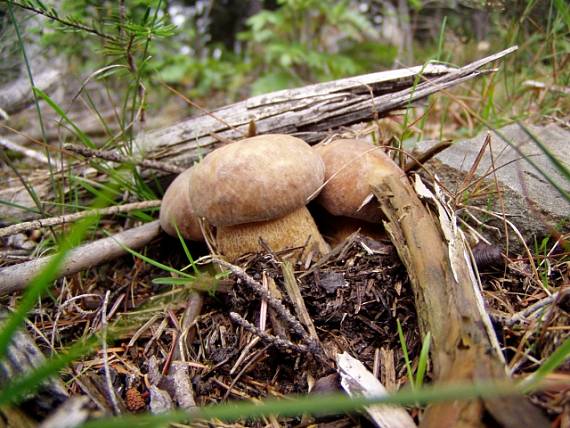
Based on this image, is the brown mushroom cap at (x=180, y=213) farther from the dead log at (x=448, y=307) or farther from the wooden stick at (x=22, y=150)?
the wooden stick at (x=22, y=150)

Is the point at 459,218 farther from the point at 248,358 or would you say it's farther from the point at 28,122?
the point at 28,122

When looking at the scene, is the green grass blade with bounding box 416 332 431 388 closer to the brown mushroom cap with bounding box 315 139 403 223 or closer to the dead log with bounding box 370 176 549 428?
Result: the dead log with bounding box 370 176 549 428

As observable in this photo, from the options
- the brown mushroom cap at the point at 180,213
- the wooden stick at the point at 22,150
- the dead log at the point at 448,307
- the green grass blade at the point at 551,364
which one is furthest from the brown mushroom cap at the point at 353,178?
the wooden stick at the point at 22,150

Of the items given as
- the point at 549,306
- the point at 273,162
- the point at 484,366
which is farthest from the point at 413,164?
the point at 484,366

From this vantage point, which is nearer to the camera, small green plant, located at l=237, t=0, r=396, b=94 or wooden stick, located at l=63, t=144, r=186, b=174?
wooden stick, located at l=63, t=144, r=186, b=174

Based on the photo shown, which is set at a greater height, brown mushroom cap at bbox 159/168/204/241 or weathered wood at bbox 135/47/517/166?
weathered wood at bbox 135/47/517/166

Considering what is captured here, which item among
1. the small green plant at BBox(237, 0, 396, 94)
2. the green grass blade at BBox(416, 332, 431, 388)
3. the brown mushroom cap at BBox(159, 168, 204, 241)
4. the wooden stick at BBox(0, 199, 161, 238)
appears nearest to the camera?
the green grass blade at BBox(416, 332, 431, 388)

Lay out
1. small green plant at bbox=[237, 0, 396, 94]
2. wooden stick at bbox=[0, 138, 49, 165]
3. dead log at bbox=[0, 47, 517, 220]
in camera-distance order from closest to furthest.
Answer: dead log at bbox=[0, 47, 517, 220]
wooden stick at bbox=[0, 138, 49, 165]
small green plant at bbox=[237, 0, 396, 94]

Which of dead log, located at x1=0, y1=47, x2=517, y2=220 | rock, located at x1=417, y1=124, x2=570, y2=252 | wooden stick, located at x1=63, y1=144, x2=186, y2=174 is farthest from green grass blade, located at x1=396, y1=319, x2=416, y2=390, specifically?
wooden stick, located at x1=63, y1=144, x2=186, y2=174
